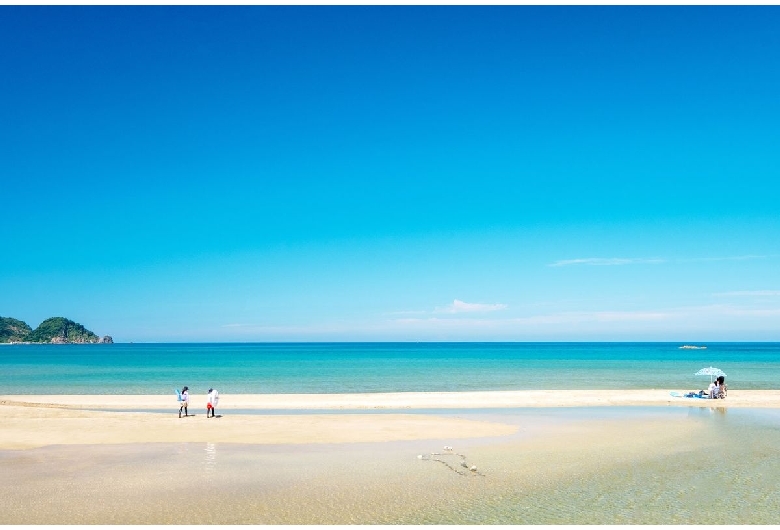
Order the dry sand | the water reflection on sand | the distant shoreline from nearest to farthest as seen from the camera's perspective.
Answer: the water reflection on sand < the dry sand < the distant shoreline

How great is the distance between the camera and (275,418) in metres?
30.5

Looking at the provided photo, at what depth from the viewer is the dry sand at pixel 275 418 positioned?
80.9 feet

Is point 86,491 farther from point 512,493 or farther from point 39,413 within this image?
point 39,413

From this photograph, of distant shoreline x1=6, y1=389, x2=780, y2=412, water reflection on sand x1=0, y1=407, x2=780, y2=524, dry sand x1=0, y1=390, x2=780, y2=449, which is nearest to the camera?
water reflection on sand x1=0, y1=407, x2=780, y2=524

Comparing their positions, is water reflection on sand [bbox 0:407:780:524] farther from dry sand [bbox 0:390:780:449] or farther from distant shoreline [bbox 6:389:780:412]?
distant shoreline [bbox 6:389:780:412]

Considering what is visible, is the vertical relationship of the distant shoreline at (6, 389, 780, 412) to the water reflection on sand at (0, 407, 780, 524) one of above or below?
below

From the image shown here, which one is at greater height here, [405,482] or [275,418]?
[405,482]

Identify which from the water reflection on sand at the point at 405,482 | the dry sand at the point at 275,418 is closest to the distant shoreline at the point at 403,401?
the dry sand at the point at 275,418

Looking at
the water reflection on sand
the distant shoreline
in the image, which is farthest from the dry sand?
the water reflection on sand

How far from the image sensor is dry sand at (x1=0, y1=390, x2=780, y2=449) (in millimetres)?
24672

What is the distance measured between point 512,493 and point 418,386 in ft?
138

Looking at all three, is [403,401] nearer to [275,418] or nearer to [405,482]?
[275,418]

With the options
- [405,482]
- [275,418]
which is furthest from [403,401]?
[405,482]

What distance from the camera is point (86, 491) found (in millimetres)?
16000
